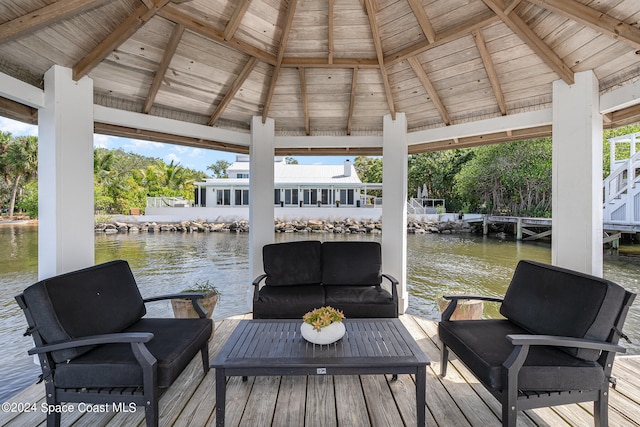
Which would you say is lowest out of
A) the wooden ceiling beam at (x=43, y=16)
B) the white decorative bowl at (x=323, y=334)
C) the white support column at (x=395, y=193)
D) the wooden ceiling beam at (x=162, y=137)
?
the white decorative bowl at (x=323, y=334)

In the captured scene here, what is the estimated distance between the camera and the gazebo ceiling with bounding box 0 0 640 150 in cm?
273

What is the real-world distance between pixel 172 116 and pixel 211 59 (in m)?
1.05

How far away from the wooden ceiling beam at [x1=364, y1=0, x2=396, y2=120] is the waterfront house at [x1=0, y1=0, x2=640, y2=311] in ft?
0.08

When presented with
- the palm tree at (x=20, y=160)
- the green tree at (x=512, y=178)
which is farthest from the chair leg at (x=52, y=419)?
the palm tree at (x=20, y=160)

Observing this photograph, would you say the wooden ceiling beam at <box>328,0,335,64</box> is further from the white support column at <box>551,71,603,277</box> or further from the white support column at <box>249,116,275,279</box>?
the white support column at <box>551,71,603,277</box>

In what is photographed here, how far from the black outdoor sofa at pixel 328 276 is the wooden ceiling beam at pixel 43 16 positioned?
276 cm

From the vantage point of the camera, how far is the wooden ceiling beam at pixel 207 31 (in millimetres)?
2965

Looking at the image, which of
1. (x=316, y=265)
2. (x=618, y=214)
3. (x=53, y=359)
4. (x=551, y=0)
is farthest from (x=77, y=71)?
(x=618, y=214)

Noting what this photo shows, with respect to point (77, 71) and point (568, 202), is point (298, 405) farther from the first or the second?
point (77, 71)

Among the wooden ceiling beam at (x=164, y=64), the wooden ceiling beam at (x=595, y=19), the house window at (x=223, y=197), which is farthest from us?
the house window at (x=223, y=197)

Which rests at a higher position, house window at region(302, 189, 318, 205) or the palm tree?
the palm tree

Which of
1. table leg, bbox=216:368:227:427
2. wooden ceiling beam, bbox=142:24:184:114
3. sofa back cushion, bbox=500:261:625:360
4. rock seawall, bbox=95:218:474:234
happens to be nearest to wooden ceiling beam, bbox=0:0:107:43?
wooden ceiling beam, bbox=142:24:184:114

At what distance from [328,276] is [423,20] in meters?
2.96

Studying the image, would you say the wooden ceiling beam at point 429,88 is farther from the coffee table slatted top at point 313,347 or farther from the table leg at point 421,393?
the table leg at point 421,393
